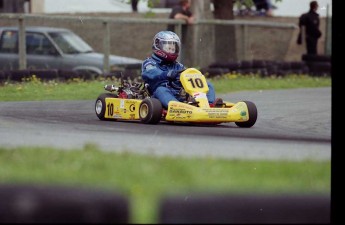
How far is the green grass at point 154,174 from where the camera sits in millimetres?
2957

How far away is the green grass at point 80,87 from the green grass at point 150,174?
1036 millimetres

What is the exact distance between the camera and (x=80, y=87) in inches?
→ 218

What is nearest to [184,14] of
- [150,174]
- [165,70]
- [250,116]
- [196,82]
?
[165,70]

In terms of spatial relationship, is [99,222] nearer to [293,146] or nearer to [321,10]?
[293,146]

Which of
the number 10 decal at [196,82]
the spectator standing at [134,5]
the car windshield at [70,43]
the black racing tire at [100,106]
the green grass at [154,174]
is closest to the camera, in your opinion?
the green grass at [154,174]

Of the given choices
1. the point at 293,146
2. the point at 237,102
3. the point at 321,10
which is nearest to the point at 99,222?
the point at 293,146

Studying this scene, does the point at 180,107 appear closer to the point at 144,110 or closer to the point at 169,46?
the point at 144,110

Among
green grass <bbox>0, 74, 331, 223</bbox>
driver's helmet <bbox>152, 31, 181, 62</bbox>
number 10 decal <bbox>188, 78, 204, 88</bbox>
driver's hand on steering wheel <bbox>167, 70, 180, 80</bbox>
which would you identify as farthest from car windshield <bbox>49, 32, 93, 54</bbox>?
green grass <bbox>0, 74, 331, 223</bbox>

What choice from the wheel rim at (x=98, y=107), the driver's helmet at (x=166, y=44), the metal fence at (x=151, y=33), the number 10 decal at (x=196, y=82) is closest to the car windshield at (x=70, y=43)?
the metal fence at (x=151, y=33)

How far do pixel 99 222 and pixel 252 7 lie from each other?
515cm

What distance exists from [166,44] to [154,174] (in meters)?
1.82

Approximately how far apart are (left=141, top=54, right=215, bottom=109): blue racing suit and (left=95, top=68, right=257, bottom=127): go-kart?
1.8 inches

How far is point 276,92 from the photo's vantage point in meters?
7.03

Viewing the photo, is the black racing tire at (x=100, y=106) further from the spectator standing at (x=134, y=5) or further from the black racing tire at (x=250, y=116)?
the spectator standing at (x=134, y=5)
